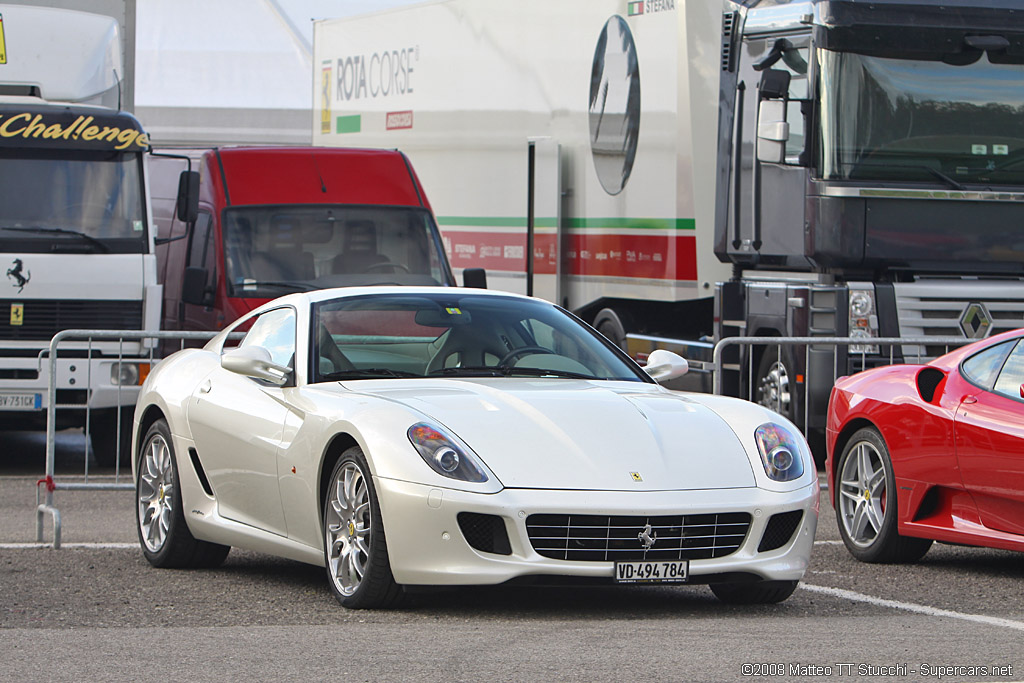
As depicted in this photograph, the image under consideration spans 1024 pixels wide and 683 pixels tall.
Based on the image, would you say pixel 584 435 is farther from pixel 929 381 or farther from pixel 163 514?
pixel 163 514

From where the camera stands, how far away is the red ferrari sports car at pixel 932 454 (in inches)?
323

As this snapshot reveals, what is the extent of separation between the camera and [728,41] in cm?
1497

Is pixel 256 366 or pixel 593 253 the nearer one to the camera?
pixel 256 366

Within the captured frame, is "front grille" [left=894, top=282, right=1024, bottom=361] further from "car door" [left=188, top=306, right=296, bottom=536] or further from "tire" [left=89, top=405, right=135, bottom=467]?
"car door" [left=188, top=306, right=296, bottom=536]

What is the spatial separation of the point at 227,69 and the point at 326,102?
19.2 meters

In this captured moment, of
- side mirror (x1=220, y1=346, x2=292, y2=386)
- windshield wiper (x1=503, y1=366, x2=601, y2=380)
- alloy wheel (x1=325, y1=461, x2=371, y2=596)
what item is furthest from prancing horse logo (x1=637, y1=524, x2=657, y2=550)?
side mirror (x1=220, y1=346, x2=292, y2=386)

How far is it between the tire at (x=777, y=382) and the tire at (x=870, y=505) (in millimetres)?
4057

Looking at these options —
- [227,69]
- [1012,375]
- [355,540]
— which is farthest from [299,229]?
[227,69]

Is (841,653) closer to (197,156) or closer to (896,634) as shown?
(896,634)

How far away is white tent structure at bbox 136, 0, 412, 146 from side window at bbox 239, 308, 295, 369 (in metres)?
30.2

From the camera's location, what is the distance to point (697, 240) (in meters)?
15.5

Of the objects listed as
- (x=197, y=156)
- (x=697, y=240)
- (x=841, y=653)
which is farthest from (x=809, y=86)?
(x=841, y=653)

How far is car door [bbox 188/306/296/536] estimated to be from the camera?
7770 millimetres

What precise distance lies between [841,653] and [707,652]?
0.45m
